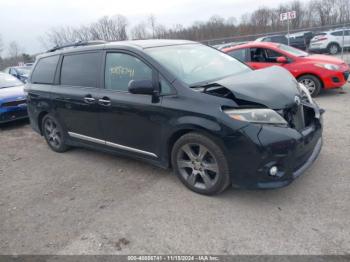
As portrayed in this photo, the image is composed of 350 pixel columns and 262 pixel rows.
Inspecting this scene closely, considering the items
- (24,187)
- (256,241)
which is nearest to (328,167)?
(256,241)

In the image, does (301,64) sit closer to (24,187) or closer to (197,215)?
(197,215)

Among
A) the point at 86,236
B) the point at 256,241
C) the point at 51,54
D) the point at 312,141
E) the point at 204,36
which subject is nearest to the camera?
the point at 256,241

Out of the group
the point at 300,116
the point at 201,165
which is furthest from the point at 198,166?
the point at 300,116

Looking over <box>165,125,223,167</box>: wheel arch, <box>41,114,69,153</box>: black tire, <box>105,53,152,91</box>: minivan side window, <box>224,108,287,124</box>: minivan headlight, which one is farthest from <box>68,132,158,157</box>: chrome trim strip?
<box>224,108,287,124</box>: minivan headlight

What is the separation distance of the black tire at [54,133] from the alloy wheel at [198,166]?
257 cm

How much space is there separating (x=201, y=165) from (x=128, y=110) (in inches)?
46.7

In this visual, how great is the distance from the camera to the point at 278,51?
8.06 m

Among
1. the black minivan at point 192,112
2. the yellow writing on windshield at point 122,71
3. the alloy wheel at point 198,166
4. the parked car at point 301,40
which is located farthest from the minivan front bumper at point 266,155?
the parked car at point 301,40

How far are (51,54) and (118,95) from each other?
2.16 meters

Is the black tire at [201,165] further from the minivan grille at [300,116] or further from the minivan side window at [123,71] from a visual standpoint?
the minivan side window at [123,71]

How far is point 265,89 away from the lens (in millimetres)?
3146

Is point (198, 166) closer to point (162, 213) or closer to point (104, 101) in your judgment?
point (162, 213)

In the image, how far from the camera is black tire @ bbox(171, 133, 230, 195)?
312 centimetres

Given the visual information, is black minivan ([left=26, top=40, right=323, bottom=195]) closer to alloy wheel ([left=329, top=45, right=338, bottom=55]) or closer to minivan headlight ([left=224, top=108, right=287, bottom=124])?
minivan headlight ([left=224, top=108, right=287, bottom=124])
